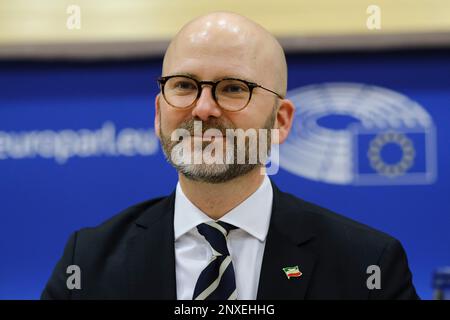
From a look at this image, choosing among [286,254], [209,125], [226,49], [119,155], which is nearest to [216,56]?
[226,49]

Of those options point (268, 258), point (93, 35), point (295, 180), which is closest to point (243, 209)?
point (268, 258)

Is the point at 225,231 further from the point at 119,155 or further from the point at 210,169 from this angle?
the point at 119,155

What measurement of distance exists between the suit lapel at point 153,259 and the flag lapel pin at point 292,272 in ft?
0.79

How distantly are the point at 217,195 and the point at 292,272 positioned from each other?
0.24 meters

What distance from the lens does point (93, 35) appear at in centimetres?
209

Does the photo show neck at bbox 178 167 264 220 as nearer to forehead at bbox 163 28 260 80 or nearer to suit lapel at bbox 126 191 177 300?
suit lapel at bbox 126 191 177 300

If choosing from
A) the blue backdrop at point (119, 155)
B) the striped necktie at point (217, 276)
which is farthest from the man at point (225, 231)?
the blue backdrop at point (119, 155)

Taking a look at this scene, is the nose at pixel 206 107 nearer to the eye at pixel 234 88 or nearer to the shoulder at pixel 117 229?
the eye at pixel 234 88

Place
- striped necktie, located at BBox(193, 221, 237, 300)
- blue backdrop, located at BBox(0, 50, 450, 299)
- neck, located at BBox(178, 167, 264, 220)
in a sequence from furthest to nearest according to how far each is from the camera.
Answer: blue backdrop, located at BBox(0, 50, 450, 299) < neck, located at BBox(178, 167, 264, 220) < striped necktie, located at BBox(193, 221, 237, 300)

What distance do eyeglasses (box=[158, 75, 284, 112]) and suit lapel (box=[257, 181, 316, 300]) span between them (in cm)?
27

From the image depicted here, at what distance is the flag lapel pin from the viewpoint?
1.32 meters

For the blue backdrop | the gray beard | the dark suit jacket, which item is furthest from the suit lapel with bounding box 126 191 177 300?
the blue backdrop

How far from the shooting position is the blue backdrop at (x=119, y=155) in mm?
1980

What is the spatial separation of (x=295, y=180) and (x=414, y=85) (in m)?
0.49
